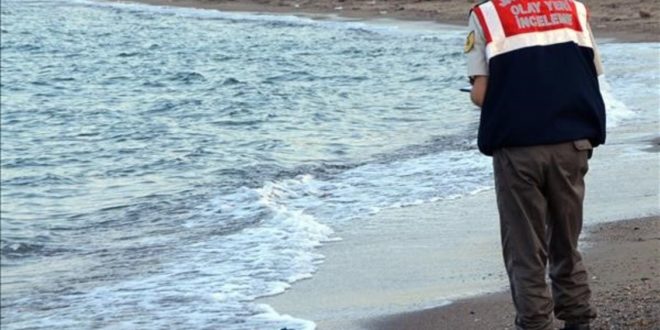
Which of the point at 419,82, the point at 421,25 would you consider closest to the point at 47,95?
the point at 419,82

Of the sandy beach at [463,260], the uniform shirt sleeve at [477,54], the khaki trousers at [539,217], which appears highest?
the uniform shirt sleeve at [477,54]

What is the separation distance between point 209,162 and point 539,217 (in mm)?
9147

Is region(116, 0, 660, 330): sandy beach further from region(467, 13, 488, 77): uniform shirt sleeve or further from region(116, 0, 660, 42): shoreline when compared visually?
region(116, 0, 660, 42): shoreline

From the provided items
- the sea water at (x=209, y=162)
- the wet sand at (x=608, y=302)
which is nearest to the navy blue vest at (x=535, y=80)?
the wet sand at (x=608, y=302)

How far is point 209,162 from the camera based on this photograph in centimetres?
1427

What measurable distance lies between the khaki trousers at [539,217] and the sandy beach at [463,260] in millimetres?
713

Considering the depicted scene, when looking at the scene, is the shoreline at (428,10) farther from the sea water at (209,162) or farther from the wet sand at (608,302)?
the wet sand at (608,302)

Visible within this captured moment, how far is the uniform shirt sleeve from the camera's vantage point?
5.23 meters

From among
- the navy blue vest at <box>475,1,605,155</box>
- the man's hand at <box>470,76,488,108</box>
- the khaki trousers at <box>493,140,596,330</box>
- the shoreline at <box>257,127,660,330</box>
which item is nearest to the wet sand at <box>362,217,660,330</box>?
the shoreline at <box>257,127,660,330</box>

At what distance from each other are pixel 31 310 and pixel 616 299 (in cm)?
286

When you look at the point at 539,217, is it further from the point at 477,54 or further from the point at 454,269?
the point at 454,269

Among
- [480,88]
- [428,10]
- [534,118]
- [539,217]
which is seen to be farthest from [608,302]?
[428,10]

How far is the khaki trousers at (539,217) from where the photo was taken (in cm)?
529

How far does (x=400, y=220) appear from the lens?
10148 millimetres
